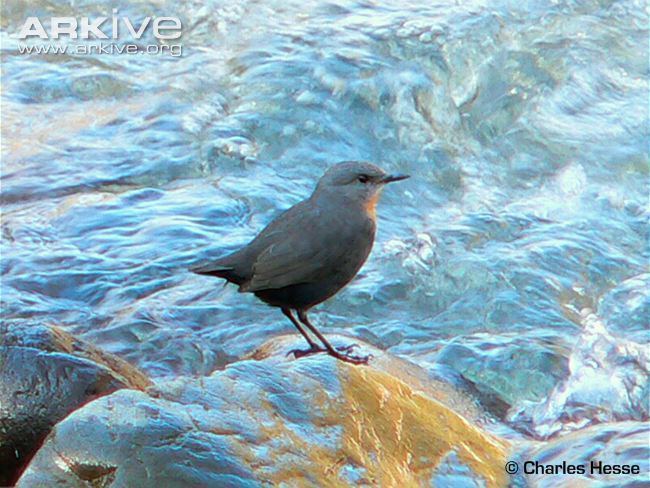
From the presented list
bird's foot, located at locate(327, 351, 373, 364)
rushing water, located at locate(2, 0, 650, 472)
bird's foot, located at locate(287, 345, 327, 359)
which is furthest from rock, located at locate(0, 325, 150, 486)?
rushing water, located at locate(2, 0, 650, 472)

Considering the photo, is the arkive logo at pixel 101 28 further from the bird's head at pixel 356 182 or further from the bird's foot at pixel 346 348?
the bird's foot at pixel 346 348

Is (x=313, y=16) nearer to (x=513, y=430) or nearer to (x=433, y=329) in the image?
(x=433, y=329)

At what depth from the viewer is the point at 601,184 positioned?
25.5 ft

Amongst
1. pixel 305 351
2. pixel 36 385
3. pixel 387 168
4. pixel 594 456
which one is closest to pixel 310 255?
pixel 305 351

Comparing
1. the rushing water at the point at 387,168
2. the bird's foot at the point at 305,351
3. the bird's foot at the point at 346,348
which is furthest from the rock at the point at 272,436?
the rushing water at the point at 387,168

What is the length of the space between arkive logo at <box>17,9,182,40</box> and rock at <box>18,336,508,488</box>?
17.8 feet

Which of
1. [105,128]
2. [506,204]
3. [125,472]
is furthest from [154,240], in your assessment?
[125,472]

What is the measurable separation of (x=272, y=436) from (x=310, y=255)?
1146mm

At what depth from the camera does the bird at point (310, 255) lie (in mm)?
4734

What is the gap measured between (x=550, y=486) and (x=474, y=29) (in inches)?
204

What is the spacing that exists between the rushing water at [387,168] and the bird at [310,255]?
3.97ft

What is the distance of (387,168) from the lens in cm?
777

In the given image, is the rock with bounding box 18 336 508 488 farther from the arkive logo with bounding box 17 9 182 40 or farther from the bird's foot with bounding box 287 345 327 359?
the arkive logo with bounding box 17 9 182 40

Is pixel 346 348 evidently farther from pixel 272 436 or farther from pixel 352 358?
pixel 272 436
